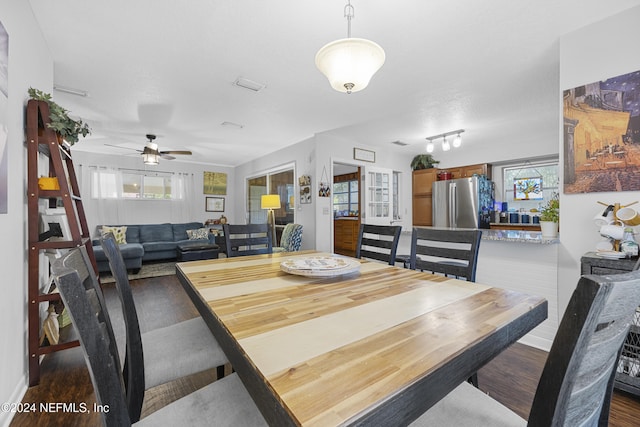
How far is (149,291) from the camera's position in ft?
12.5

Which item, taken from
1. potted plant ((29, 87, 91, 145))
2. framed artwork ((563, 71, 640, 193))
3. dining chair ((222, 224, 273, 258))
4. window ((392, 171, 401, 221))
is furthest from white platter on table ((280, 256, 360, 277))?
window ((392, 171, 401, 221))

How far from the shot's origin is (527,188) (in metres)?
4.92

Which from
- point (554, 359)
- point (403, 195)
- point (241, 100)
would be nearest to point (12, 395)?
point (554, 359)

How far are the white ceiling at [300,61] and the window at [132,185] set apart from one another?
203cm

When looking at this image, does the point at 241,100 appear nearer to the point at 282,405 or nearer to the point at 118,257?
the point at 118,257

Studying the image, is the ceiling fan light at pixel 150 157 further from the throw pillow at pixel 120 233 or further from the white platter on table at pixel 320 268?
the white platter on table at pixel 320 268

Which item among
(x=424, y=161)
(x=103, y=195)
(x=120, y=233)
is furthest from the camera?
(x=103, y=195)

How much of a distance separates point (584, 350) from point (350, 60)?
1393 mm

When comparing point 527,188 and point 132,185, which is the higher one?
point 132,185

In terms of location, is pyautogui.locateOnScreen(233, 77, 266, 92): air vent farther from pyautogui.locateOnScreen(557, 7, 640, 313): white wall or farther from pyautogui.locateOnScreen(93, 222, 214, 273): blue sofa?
pyautogui.locateOnScreen(93, 222, 214, 273): blue sofa

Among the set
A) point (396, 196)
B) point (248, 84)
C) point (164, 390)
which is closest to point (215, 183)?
point (396, 196)

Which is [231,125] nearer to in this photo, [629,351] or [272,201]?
[272,201]

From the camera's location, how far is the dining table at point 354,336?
19.9 inches

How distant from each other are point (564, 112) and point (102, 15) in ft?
10.6
